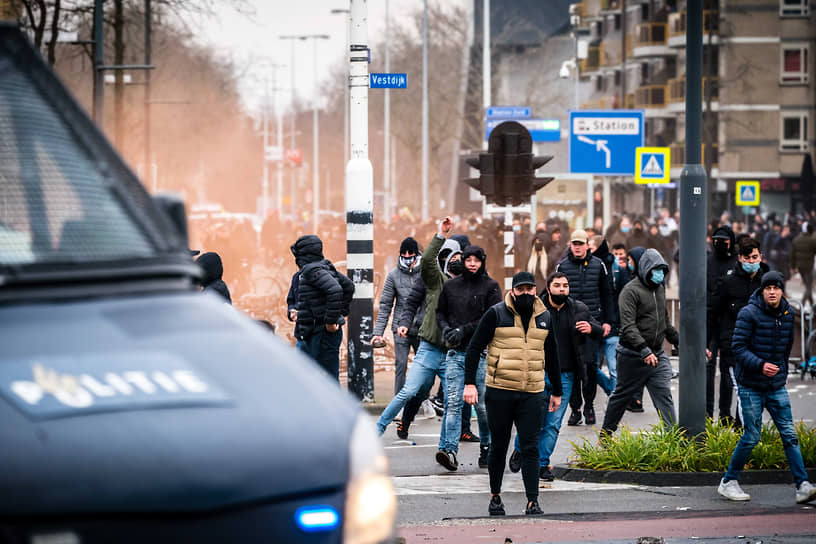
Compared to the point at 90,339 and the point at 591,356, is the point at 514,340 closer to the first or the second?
the point at 591,356

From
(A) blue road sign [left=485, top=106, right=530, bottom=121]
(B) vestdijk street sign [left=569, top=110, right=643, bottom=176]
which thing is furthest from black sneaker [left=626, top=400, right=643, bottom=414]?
(A) blue road sign [left=485, top=106, right=530, bottom=121]

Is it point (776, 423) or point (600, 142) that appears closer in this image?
point (776, 423)

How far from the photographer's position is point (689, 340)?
37.6 feet

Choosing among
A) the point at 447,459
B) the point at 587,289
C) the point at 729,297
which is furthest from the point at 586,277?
the point at 447,459

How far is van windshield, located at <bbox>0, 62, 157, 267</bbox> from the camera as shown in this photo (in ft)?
11.9

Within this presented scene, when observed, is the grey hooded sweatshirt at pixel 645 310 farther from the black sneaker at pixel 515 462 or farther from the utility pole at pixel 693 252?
the black sneaker at pixel 515 462

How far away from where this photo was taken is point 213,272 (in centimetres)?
1111

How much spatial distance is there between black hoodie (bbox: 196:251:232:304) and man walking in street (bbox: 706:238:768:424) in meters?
4.63

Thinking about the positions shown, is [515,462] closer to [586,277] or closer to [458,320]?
[458,320]

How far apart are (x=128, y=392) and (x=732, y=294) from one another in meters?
10.7

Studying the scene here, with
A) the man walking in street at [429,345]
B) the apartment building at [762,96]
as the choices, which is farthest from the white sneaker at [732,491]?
the apartment building at [762,96]

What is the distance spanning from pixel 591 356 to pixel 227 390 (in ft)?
38.1

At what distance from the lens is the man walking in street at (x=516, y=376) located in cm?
932

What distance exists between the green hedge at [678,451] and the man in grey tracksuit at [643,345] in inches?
30.5
